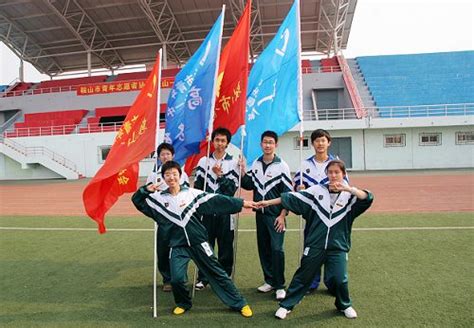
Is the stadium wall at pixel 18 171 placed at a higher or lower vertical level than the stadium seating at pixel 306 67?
lower

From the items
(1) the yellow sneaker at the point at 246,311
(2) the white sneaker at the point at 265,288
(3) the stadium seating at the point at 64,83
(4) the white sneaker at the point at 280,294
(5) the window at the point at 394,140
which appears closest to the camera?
(1) the yellow sneaker at the point at 246,311

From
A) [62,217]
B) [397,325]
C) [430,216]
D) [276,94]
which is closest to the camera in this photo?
[397,325]

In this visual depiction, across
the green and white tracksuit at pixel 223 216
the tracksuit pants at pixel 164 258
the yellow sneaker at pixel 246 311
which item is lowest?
the yellow sneaker at pixel 246 311

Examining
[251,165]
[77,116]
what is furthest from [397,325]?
[77,116]

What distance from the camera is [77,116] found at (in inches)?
1085

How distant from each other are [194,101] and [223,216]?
1428 mm

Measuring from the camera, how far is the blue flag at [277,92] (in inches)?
171

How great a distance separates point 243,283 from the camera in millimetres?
4316

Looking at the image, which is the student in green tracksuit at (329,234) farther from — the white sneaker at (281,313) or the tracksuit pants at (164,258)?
the tracksuit pants at (164,258)

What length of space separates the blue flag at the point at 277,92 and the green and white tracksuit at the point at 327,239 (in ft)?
3.67

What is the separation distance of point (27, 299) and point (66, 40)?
100 ft

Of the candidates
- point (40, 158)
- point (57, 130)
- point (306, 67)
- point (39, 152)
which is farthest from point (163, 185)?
point (306, 67)

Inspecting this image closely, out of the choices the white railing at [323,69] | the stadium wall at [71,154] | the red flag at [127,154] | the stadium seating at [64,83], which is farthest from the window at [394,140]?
the stadium seating at [64,83]

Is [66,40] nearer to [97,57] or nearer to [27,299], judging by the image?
[97,57]
